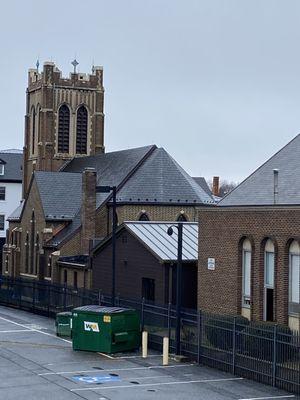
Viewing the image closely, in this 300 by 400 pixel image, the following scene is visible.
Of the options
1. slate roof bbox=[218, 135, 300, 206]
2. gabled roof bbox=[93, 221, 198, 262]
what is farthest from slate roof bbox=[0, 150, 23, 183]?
slate roof bbox=[218, 135, 300, 206]

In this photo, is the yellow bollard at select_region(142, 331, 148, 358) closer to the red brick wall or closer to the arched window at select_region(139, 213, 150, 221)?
the red brick wall

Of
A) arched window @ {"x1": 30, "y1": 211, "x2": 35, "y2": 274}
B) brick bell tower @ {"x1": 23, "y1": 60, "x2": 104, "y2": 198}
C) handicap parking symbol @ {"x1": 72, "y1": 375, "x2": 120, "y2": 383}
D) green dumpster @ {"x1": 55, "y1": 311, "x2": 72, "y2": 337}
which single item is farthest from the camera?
brick bell tower @ {"x1": 23, "y1": 60, "x2": 104, "y2": 198}

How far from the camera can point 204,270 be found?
1344 inches

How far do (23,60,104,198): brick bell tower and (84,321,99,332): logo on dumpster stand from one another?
137 feet

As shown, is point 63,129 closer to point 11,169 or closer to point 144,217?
point 11,169

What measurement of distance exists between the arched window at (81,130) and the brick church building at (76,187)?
0.09 m

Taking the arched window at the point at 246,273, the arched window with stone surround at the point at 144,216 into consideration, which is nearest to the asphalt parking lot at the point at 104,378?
the arched window at the point at 246,273

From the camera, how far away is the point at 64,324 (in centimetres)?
3366

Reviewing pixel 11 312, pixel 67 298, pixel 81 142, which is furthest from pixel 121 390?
pixel 81 142

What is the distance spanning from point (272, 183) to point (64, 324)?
10790mm

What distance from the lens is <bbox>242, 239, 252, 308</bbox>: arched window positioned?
103 ft

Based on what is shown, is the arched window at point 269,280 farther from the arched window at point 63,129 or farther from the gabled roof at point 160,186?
the arched window at point 63,129

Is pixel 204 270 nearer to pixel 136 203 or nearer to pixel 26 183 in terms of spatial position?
pixel 136 203

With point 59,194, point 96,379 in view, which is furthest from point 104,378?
point 59,194
